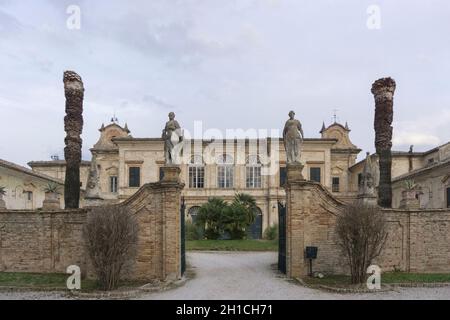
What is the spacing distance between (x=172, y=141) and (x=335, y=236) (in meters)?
6.35

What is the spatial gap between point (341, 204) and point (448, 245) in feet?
15.8

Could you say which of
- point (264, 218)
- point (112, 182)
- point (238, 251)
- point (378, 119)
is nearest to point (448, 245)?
point (378, 119)

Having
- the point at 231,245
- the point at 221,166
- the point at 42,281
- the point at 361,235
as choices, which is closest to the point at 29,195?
the point at 221,166

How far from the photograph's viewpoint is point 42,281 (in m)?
14.7

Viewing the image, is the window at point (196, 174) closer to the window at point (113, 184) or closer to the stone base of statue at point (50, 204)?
the window at point (113, 184)

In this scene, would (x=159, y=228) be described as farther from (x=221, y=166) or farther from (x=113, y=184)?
(x=113, y=184)

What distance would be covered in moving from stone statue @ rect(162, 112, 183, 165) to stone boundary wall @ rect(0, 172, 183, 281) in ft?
3.08

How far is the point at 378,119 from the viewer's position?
2152cm

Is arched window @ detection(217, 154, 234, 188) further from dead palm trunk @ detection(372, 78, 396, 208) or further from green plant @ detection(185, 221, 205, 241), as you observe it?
dead palm trunk @ detection(372, 78, 396, 208)

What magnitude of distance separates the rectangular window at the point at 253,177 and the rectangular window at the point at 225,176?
63.9 inches

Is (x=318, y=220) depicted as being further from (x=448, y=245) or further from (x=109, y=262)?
(x=109, y=262)

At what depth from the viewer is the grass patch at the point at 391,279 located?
45.5 ft

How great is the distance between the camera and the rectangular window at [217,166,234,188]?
1695 inches

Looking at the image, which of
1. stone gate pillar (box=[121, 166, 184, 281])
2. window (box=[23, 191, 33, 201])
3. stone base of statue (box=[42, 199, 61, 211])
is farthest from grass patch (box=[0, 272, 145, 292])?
window (box=[23, 191, 33, 201])
